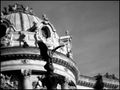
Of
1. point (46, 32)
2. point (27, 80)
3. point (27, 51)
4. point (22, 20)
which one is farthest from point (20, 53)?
point (22, 20)

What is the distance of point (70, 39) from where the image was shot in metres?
48.2

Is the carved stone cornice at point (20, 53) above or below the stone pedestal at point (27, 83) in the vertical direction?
above

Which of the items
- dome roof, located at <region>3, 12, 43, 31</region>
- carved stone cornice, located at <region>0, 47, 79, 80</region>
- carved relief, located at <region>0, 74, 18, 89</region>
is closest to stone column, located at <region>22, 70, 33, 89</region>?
carved relief, located at <region>0, 74, 18, 89</region>

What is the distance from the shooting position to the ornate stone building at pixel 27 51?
40094 millimetres

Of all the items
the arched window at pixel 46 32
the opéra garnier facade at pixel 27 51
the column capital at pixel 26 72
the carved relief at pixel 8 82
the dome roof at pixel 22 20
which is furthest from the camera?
the arched window at pixel 46 32

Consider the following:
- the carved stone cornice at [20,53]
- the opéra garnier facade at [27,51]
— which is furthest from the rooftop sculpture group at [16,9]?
the carved stone cornice at [20,53]

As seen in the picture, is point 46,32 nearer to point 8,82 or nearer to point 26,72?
point 26,72

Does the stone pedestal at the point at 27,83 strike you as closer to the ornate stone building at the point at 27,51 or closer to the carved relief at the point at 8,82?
the ornate stone building at the point at 27,51

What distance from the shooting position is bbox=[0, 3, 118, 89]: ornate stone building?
132 feet

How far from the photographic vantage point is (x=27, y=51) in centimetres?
4069

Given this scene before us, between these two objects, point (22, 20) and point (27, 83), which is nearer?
point (27, 83)

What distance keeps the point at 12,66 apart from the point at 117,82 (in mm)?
21585

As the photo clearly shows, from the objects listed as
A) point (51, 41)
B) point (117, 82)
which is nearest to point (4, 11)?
point (51, 41)

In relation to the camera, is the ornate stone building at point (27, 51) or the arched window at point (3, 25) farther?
the arched window at point (3, 25)
